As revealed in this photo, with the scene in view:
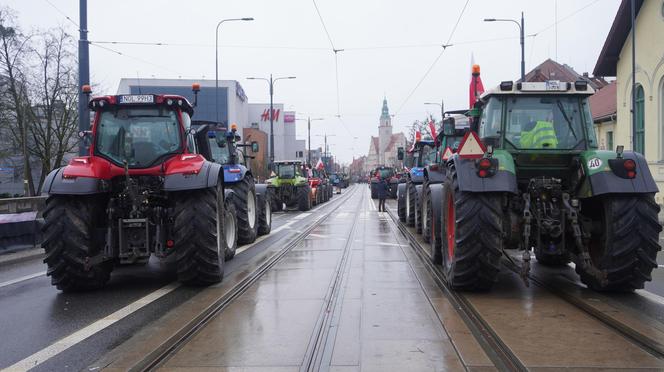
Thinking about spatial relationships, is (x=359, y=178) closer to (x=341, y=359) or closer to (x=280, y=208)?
(x=280, y=208)

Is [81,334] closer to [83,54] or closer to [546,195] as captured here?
[546,195]

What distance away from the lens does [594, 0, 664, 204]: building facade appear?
23.9 metres

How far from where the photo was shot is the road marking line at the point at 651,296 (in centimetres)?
684

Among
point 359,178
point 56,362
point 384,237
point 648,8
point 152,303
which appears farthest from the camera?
point 359,178

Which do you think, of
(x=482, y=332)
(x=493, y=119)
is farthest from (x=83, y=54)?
(x=482, y=332)

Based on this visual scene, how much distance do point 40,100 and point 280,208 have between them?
13093mm

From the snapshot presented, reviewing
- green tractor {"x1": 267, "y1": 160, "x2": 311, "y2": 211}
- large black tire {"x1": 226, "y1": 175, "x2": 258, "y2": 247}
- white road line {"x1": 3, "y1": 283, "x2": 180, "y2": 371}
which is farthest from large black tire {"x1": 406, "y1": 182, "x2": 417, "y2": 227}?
green tractor {"x1": 267, "y1": 160, "x2": 311, "y2": 211}

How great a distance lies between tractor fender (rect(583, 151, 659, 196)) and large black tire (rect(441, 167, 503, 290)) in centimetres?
111

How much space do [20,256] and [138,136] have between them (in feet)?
17.8

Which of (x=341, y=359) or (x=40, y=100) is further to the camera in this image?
(x=40, y=100)

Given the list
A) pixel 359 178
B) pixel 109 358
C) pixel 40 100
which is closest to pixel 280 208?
pixel 40 100

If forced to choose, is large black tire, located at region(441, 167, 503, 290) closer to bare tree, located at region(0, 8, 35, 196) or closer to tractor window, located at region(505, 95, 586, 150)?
tractor window, located at region(505, 95, 586, 150)

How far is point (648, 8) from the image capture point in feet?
80.5

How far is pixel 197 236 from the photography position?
304 inches
